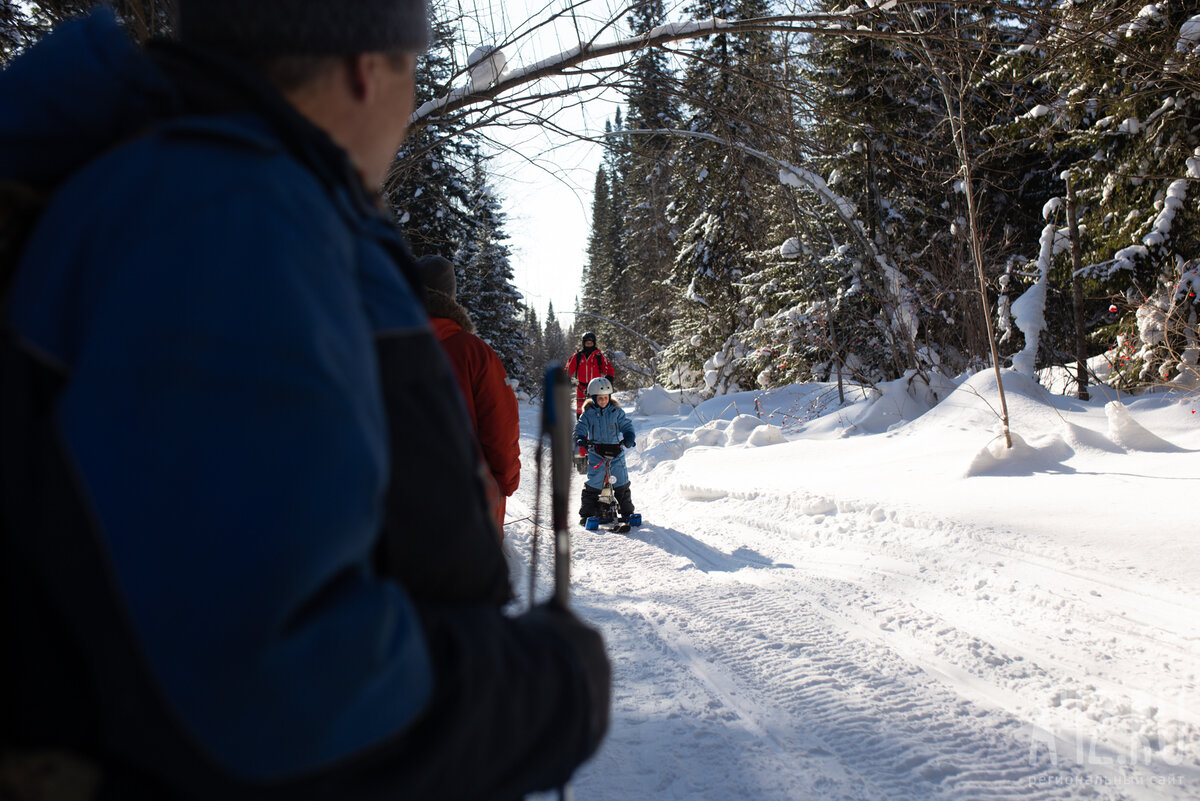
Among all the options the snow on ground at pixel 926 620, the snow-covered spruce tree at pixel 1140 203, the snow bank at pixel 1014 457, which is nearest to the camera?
the snow on ground at pixel 926 620

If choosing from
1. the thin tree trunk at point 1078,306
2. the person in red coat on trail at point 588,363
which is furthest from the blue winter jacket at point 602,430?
the thin tree trunk at point 1078,306

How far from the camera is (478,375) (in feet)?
12.5

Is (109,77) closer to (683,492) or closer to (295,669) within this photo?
(295,669)

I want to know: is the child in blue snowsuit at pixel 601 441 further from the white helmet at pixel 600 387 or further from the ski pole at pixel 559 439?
the ski pole at pixel 559 439

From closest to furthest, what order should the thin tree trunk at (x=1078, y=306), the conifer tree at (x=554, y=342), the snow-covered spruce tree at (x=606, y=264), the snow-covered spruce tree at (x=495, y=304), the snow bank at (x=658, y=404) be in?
the thin tree trunk at (x=1078, y=306), the snow bank at (x=658, y=404), the snow-covered spruce tree at (x=495, y=304), the snow-covered spruce tree at (x=606, y=264), the conifer tree at (x=554, y=342)

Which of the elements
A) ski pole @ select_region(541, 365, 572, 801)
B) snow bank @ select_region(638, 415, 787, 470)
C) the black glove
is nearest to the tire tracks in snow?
ski pole @ select_region(541, 365, 572, 801)

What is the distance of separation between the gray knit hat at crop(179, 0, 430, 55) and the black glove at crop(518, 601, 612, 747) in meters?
0.76

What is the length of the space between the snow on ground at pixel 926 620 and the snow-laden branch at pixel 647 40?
308cm

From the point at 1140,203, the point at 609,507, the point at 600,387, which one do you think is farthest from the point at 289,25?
the point at 1140,203

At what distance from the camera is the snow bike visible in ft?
25.0

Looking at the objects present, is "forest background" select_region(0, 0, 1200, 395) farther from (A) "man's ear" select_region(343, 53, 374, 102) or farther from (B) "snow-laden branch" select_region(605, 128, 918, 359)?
(A) "man's ear" select_region(343, 53, 374, 102)

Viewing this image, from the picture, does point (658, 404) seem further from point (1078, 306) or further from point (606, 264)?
point (606, 264)

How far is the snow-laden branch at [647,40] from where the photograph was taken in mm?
3357

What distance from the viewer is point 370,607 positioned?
68 centimetres
